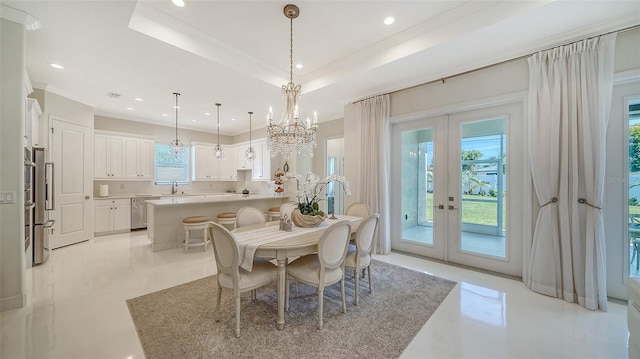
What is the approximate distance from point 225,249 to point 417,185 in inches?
129

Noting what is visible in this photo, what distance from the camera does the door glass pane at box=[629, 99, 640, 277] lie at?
249cm

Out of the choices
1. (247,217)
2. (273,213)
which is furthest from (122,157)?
(247,217)

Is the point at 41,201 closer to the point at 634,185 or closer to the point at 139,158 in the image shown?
the point at 139,158

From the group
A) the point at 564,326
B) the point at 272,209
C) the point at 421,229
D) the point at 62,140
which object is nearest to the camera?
the point at 564,326

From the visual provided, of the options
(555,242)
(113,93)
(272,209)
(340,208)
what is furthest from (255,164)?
(555,242)

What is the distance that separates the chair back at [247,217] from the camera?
3.15 m

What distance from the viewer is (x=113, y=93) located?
451 centimetres

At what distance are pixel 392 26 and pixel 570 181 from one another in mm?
2672

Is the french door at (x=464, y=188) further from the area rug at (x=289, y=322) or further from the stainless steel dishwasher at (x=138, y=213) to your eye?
the stainless steel dishwasher at (x=138, y=213)

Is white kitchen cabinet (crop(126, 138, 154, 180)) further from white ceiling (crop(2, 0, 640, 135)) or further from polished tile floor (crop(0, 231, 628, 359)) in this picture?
polished tile floor (crop(0, 231, 628, 359))

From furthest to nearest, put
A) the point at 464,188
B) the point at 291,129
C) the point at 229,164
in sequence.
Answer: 1. the point at 229,164
2. the point at 464,188
3. the point at 291,129

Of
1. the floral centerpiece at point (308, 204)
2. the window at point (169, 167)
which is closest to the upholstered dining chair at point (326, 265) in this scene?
the floral centerpiece at point (308, 204)

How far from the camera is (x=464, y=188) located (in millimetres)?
3594

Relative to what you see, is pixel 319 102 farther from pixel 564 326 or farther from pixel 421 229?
pixel 564 326
